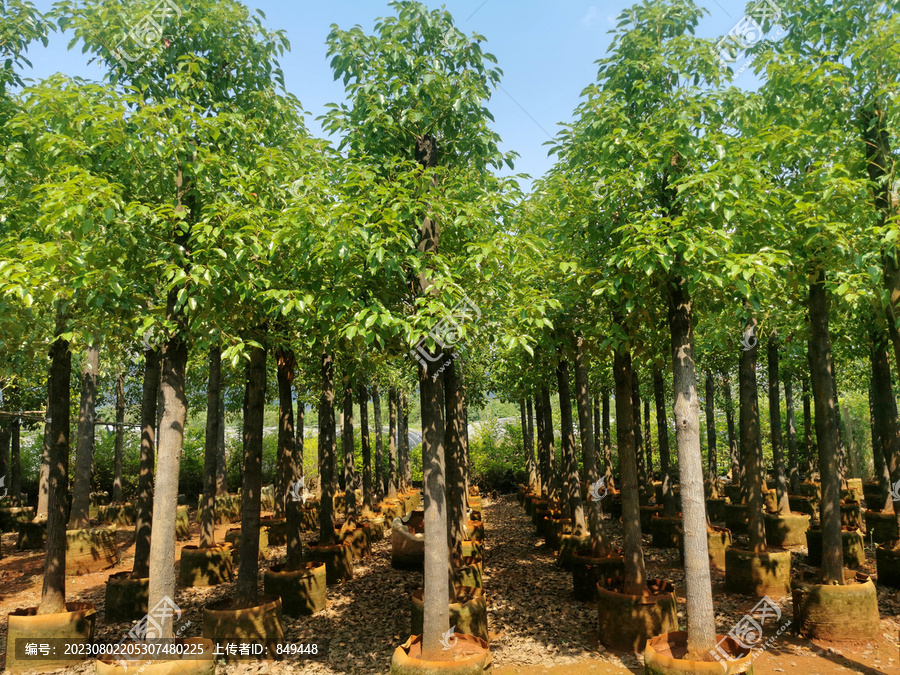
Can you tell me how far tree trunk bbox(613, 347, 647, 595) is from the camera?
283 inches

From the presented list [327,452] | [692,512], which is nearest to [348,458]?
[327,452]

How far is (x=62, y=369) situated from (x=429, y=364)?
525 centimetres

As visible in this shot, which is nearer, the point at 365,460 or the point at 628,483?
the point at 628,483

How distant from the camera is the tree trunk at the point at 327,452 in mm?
10578

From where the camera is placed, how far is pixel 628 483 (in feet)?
24.3

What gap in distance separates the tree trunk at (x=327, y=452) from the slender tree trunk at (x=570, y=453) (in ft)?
15.1

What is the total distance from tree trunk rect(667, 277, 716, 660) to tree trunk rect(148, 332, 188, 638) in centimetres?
502

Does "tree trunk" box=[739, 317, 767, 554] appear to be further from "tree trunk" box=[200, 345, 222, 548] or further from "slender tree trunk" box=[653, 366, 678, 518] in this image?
"tree trunk" box=[200, 345, 222, 548]

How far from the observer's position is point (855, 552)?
9.47m

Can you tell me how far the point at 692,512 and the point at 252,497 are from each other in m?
5.36

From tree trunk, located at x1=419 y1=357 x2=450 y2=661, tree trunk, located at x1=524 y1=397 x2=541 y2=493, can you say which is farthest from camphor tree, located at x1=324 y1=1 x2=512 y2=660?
tree trunk, located at x1=524 y1=397 x2=541 y2=493

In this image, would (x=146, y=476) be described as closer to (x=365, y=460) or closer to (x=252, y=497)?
(x=252, y=497)

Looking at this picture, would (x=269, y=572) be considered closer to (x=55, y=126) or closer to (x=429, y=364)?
(x=429, y=364)

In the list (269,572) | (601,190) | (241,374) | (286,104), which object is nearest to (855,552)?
(601,190)
